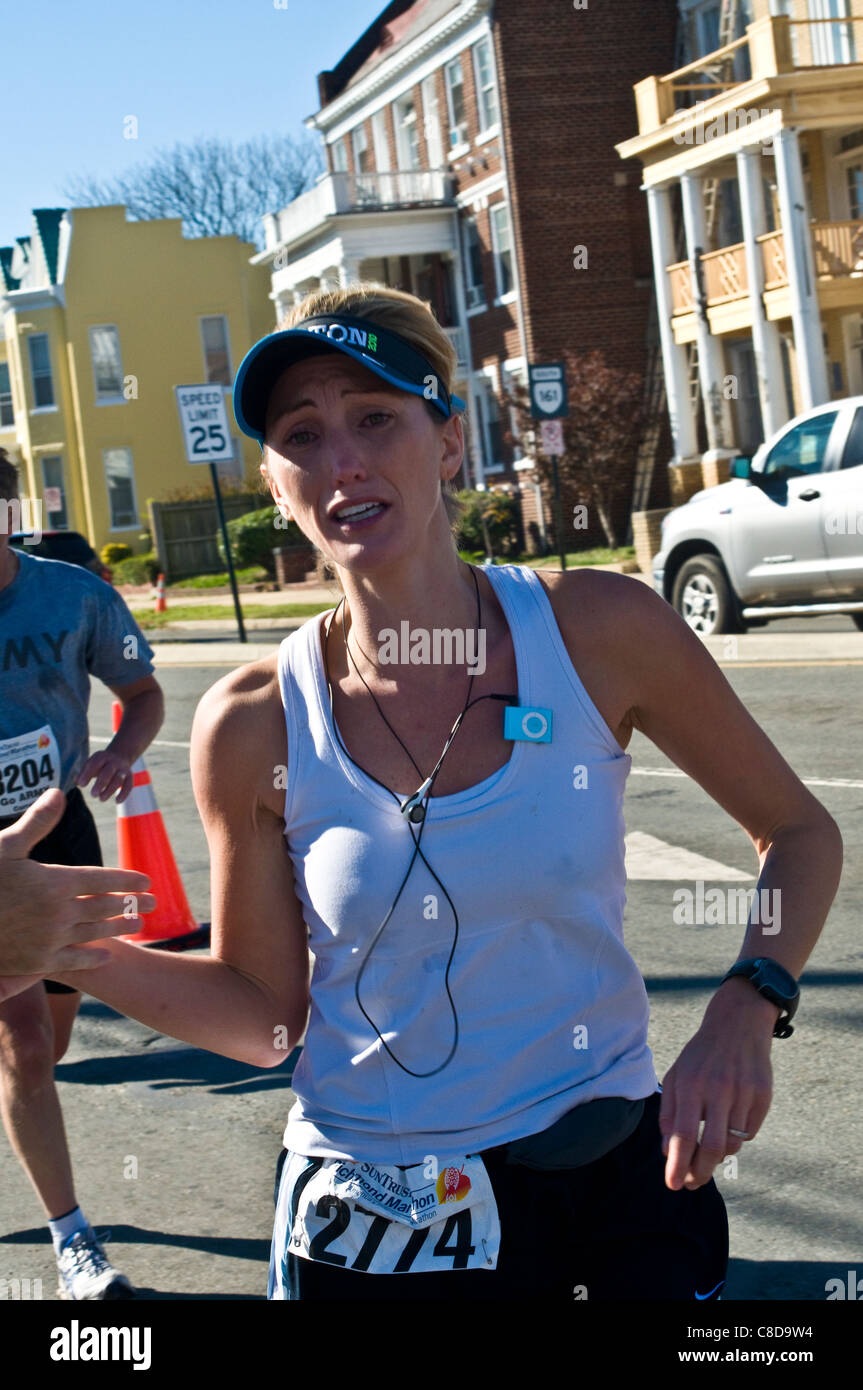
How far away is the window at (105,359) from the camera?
50.9 m

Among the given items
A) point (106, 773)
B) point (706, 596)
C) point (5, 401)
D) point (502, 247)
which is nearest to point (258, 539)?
point (502, 247)

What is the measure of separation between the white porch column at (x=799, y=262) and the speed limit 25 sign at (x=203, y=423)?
11343 mm

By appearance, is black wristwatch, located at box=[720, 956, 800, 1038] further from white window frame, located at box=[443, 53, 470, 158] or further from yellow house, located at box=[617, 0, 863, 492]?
white window frame, located at box=[443, 53, 470, 158]

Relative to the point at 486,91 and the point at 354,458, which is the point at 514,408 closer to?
the point at 486,91

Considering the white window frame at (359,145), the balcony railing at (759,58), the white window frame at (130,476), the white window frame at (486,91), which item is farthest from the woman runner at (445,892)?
the white window frame at (130,476)

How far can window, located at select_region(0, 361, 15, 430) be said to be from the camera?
5544cm

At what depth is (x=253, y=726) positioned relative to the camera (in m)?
2.42

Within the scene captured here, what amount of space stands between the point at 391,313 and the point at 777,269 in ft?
90.3

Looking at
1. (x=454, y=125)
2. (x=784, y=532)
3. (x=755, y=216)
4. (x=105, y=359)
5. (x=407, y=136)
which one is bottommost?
(x=784, y=532)

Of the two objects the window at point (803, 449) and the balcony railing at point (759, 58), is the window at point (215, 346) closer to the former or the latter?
the balcony railing at point (759, 58)

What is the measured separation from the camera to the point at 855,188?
1174 inches

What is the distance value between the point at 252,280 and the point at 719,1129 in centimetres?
5216

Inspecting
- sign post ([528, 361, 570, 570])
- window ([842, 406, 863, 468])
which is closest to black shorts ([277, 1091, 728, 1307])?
window ([842, 406, 863, 468])
